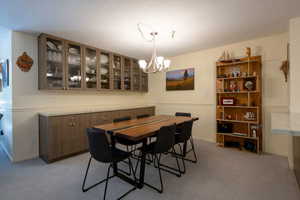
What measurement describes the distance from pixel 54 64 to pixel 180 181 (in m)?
3.09

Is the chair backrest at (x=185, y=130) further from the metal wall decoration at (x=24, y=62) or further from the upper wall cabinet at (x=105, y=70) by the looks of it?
the metal wall decoration at (x=24, y=62)

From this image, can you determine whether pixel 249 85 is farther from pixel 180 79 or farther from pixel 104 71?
pixel 104 71

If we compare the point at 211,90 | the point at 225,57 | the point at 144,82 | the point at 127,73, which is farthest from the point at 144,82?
the point at 225,57

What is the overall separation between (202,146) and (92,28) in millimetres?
3362

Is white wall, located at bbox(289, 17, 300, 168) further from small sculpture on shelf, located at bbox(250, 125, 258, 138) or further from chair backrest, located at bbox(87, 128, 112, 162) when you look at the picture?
chair backrest, located at bbox(87, 128, 112, 162)

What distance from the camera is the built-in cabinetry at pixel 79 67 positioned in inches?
113

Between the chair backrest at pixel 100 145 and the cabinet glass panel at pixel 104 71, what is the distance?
227 centimetres

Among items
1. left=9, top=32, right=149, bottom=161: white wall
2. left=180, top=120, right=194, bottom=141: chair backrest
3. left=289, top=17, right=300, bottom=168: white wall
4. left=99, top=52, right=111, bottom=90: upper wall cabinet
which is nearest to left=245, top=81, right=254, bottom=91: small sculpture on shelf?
left=289, top=17, right=300, bottom=168: white wall

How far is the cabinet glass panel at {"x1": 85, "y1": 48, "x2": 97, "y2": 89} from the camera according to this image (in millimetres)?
3457

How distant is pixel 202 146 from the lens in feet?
11.5

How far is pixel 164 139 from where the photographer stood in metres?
1.98

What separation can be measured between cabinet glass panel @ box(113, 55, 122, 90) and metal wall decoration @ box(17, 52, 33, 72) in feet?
5.86

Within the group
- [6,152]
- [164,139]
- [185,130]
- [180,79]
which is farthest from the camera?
[180,79]

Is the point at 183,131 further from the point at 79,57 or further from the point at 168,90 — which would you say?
the point at 79,57
